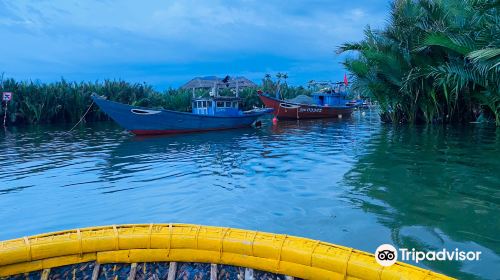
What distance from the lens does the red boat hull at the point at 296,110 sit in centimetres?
2762

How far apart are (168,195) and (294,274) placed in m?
4.86

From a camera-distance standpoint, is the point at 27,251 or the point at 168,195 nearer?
the point at 27,251

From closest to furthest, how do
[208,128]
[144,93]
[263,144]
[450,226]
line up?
[450,226] < [263,144] < [208,128] < [144,93]

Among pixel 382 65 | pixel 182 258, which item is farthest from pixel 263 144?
pixel 182 258

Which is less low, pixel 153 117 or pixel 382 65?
pixel 382 65

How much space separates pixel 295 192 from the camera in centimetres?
721

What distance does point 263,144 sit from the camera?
14992 millimetres

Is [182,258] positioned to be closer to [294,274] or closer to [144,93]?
[294,274]

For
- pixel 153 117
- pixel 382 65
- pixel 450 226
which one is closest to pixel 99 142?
pixel 153 117

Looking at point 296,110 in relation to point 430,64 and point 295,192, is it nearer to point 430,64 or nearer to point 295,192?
point 430,64

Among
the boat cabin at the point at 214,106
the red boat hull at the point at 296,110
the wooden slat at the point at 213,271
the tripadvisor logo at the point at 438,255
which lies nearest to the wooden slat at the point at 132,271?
the wooden slat at the point at 213,271

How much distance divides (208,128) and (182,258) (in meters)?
17.5

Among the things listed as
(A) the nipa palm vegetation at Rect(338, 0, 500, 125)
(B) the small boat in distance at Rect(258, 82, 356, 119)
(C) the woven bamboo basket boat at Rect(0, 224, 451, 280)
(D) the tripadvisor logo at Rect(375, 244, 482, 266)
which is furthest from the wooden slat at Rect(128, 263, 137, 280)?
(B) the small boat in distance at Rect(258, 82, 356, 119)

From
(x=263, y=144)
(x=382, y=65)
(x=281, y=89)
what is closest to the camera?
(x=263, y=144)
